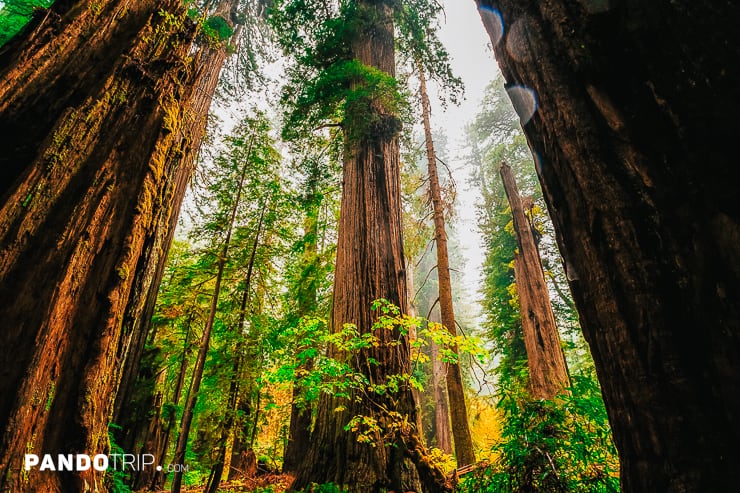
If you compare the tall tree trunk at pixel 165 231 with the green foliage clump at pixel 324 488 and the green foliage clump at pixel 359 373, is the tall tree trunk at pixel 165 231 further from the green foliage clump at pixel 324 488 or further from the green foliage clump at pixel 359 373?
the green foliage clump at pixel 324 488

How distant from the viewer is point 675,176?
3.80ft

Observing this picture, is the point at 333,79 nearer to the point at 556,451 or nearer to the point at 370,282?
the point at 370,282

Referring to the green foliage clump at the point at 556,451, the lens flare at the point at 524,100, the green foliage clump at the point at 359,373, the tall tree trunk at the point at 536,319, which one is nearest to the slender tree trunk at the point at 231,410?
the green foliage clump at the point at 359,373

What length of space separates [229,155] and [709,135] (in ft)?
23.8

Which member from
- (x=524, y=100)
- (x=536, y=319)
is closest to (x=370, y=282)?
(x=524, y=100)

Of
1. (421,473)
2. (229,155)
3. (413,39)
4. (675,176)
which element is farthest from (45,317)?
(413,39)

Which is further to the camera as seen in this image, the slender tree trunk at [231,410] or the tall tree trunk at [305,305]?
the tall tree trunk at [305,305]

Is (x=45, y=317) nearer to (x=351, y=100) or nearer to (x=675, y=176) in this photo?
(x=675, y=176)

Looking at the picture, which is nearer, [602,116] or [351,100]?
[602,116]

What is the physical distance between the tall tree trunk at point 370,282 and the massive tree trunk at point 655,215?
2.82m

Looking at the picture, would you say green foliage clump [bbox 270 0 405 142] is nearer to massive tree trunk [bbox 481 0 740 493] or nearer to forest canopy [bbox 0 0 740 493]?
forest canopy [bbox 0 0 740 493]

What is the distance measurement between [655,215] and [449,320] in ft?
24.0

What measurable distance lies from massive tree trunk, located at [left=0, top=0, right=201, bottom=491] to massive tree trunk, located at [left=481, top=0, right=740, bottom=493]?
2.26m

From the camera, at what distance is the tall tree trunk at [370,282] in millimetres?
3537
